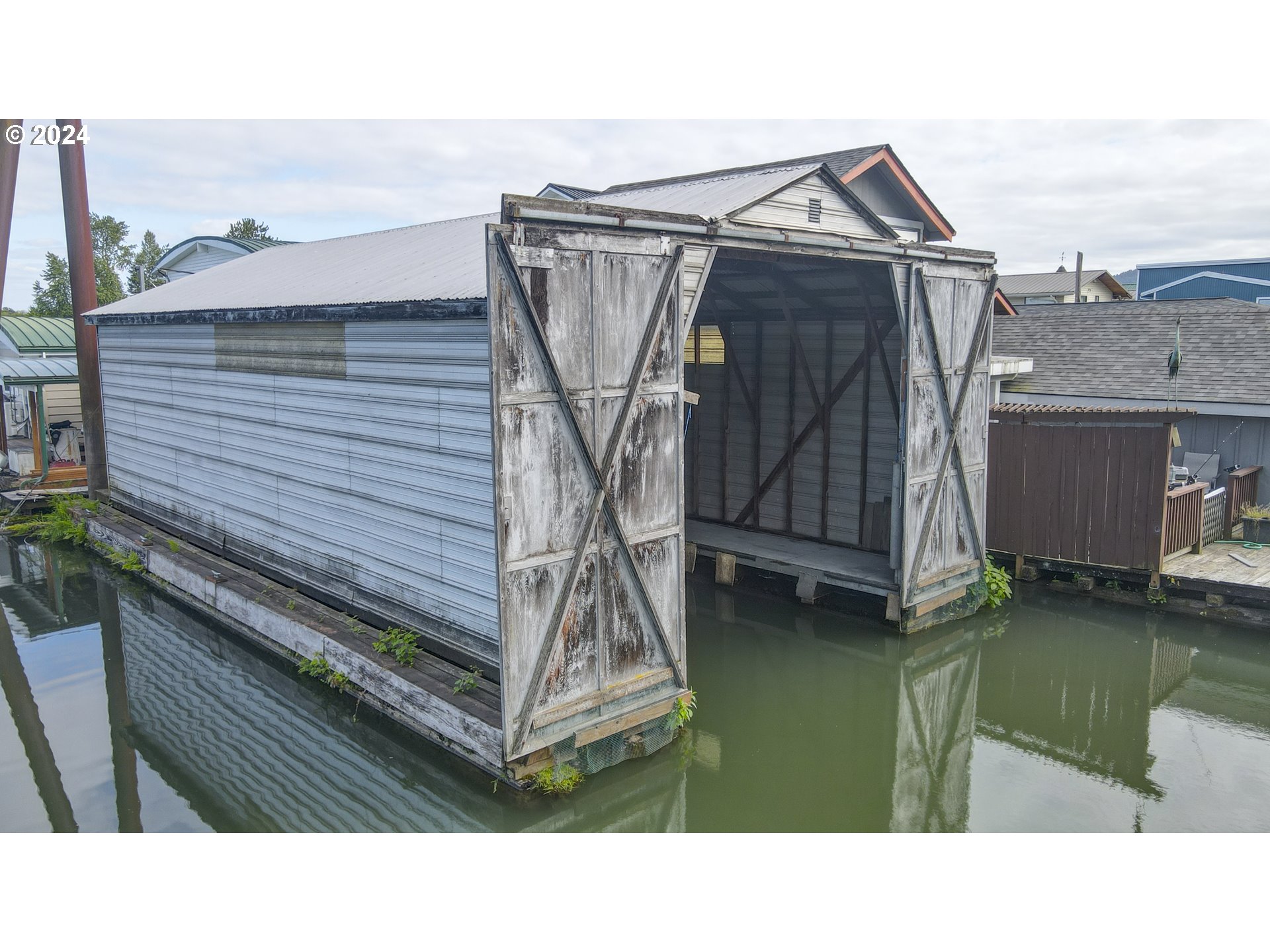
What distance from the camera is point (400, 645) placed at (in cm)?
873

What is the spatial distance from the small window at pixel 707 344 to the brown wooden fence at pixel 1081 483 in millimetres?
4207

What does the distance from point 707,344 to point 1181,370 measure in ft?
25.8

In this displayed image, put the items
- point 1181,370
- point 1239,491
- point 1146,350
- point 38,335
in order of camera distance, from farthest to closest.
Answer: point 38,335
point 1146,350
point 1181,370
point 1239,491

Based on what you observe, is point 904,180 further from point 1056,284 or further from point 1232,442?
point 1056,284

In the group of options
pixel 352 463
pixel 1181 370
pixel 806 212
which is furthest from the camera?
pixel 1181 370

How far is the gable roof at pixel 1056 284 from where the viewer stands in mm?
35875

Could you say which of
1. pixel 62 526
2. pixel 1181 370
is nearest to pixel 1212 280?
pixel 1181 370

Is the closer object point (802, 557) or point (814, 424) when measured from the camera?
point (802, 557)

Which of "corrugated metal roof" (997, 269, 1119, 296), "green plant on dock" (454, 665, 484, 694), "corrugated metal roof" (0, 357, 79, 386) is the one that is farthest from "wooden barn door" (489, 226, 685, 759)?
"corrugated metal roof" (997, 269, 1119, 296)

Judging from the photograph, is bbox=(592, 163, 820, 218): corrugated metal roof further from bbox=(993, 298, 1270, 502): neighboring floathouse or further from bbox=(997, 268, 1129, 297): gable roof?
bbox=(997, 268, 1129, 297): gable roof

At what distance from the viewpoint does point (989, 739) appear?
855 cm

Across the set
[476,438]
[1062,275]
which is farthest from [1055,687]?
[1062,275]

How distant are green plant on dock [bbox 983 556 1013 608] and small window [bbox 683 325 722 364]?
5108 mm

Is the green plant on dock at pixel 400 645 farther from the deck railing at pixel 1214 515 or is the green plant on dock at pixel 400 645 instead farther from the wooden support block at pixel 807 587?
the deck railing at pixel 1214 515
